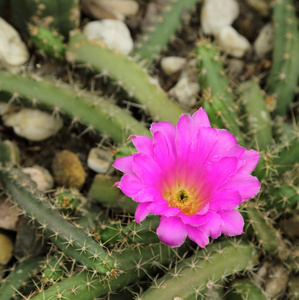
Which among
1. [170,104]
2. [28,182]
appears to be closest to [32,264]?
[28,182]

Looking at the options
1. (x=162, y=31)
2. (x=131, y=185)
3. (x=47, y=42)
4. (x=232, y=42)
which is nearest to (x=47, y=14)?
(x=47, y=42)

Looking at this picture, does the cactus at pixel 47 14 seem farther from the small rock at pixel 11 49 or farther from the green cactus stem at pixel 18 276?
the green cactus stem at pixel 18 276

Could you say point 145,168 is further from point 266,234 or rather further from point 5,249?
point 5,249

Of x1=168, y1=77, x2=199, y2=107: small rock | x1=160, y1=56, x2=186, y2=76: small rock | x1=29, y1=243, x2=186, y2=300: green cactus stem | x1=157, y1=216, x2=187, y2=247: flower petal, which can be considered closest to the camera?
x1=157, y1=216, x2=187, y2=247: flower petal

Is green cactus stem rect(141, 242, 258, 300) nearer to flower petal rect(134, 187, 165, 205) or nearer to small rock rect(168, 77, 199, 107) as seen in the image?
flower petal rect(134, 187, 165, 205)

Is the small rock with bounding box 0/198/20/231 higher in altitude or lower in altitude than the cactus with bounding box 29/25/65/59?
lower

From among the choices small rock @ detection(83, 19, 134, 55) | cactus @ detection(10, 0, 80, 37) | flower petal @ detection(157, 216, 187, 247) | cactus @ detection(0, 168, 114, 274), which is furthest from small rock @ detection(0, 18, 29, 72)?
flower petal @ detection(157, 216, 187, 247)

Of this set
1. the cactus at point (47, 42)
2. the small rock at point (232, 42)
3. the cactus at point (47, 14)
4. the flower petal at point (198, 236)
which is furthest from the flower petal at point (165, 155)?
the small rock at point (232, 42)
